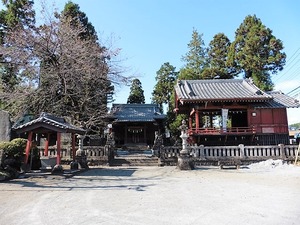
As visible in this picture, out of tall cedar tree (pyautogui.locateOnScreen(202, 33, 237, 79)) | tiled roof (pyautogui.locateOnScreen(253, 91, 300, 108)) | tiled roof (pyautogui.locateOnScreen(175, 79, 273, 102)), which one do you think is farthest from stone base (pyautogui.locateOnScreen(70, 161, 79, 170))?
tall cedar tree (pyautogui.locateOnScreen(202, 33, 237, 79))

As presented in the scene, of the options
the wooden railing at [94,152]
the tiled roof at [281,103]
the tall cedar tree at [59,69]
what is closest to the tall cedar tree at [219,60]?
the tiled roof at [281,103]

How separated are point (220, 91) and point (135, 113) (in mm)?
14117

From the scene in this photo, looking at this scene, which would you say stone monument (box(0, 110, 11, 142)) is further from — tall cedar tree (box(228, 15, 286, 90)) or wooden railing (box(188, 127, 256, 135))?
tall cedar tree (box(228, 15, 286, 90))

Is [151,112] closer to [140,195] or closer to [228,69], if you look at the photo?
[228,69]

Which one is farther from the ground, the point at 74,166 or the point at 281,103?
the point at 281,103

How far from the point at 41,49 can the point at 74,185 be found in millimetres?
12974

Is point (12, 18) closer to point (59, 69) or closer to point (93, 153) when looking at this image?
point (59, 69)

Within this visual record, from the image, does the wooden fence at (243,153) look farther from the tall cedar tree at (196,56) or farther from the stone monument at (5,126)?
the tall cedar tree at (196,56)

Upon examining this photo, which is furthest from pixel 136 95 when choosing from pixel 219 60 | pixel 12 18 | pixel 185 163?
pixel 185 163

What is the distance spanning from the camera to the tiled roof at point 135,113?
2988 centimetres

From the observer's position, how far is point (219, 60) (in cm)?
3491

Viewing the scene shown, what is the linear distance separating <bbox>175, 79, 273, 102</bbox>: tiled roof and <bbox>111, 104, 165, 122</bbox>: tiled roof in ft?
28.9

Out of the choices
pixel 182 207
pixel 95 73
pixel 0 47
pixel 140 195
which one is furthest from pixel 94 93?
pixel 182 207

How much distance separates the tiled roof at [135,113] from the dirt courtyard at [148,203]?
66.3 ft
